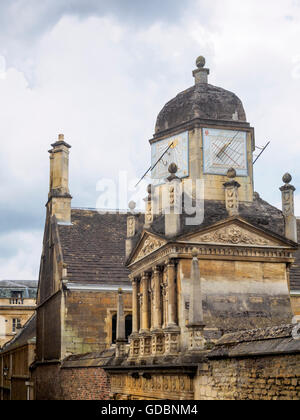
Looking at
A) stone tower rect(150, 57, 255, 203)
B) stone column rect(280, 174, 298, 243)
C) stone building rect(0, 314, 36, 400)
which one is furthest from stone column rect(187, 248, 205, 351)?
stone building rect(0, 314, 36, 400)

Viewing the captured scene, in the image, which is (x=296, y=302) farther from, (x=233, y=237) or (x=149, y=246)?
(x=233, y=237)

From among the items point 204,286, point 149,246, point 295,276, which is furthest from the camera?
point 295,276

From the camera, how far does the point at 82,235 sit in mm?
35031

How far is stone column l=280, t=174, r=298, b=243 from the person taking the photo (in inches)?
832

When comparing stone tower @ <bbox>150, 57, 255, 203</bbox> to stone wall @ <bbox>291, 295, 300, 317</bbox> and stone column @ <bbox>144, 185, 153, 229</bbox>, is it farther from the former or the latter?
stone wall @ <bbox>291, 295, 300, 317</bbox>

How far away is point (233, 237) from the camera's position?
19797 mm

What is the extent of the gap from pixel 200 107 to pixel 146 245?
179 inches

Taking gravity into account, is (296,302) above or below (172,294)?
above

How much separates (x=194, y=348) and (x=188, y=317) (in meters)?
1.96

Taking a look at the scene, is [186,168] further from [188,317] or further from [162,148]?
[188,317]

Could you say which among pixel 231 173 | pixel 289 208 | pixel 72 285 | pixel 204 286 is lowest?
pixel 204 286

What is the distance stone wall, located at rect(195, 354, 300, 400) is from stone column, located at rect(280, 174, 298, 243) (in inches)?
239

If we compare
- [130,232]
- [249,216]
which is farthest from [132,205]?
[249,216]
